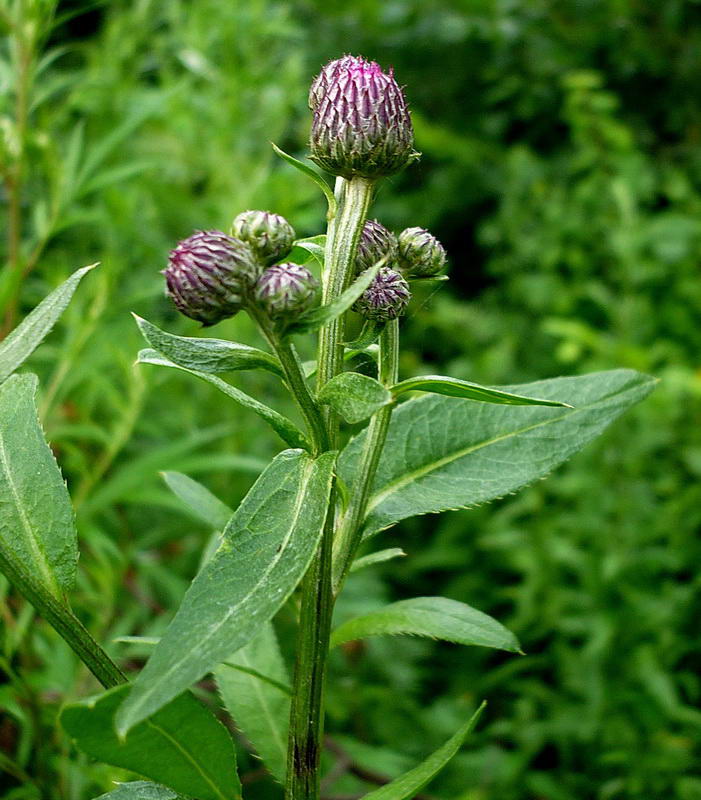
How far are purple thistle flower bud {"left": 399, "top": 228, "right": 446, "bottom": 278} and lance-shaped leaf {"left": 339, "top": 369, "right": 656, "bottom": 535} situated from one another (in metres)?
0.16

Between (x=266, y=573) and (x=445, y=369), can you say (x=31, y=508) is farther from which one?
(x=445, y=369)

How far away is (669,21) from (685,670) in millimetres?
3070

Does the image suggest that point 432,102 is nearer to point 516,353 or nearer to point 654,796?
point 516,353

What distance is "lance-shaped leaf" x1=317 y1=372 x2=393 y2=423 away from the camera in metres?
0.79

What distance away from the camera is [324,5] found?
15.7 feet

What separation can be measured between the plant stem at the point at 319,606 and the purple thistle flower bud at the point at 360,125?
A: 0.06 meters

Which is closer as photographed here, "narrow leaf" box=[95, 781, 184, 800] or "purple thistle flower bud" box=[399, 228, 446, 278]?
"narrow leaf" box=[95, 781, 184, 800]

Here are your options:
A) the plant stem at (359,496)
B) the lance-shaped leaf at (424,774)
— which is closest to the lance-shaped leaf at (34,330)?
the plant stem at (359,496)

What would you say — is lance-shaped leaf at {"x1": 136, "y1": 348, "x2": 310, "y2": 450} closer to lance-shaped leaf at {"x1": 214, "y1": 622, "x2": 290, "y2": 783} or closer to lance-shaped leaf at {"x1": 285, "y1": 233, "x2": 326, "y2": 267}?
lance-shaped leaf at {"x1": 285, "y1": 233, "x2": 326, "y2": 267}

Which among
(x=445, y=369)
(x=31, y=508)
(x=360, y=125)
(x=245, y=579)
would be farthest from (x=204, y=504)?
(x=445, y=369)

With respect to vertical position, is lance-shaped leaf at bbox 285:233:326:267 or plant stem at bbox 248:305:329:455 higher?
lance-shaped leaf at bbox 285:233:326:267

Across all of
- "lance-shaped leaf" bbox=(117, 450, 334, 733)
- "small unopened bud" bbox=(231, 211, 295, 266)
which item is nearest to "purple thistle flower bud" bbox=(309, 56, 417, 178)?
"small unopened bud" bbox=(231, 211, 295, 266)

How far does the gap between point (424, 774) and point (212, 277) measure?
1.69ft

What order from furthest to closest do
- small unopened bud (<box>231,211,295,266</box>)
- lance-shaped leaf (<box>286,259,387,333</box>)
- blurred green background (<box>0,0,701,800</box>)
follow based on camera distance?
blurred green background (<box>0,0,701,800</box>)
small unopened bud (<box>231,211,295,266</box>)
lance-shaped leaf (<box>286,259,387,333</box>)
